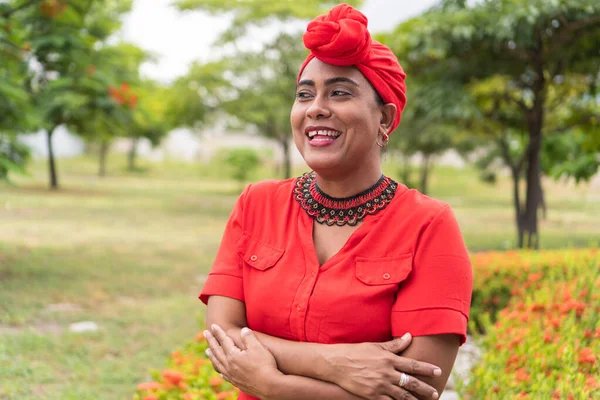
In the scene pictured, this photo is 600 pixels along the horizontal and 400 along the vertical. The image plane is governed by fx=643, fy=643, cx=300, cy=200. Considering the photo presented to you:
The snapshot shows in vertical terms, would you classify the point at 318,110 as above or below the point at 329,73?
below

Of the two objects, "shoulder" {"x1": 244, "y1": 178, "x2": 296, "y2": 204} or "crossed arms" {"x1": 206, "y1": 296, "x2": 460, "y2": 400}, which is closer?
"crossed arms" {"x1": 206, "y1": 296, "x2": 460, "y2": 400}

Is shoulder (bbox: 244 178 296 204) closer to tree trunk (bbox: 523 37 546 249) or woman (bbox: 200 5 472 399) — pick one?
woman (bbox: 200 5 472 399)

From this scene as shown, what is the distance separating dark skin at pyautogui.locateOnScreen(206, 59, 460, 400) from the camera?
1800 millimetres

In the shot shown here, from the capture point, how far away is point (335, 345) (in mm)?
1842

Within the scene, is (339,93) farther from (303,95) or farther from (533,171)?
(533,171)

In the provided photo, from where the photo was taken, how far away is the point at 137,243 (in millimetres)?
12188

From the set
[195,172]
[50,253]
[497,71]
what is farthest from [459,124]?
[195,172]

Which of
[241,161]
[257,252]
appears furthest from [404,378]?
[241,161]

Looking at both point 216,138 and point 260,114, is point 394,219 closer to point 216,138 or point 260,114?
point 260,114

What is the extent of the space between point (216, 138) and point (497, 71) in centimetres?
3989

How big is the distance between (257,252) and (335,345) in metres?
0.40

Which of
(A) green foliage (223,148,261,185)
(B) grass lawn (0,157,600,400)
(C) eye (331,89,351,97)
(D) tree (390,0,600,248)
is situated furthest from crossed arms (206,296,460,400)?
(A) green foliage (223,148,261,185)

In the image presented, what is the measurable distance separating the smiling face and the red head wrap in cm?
3

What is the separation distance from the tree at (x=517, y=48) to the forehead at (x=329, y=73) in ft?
25.3
